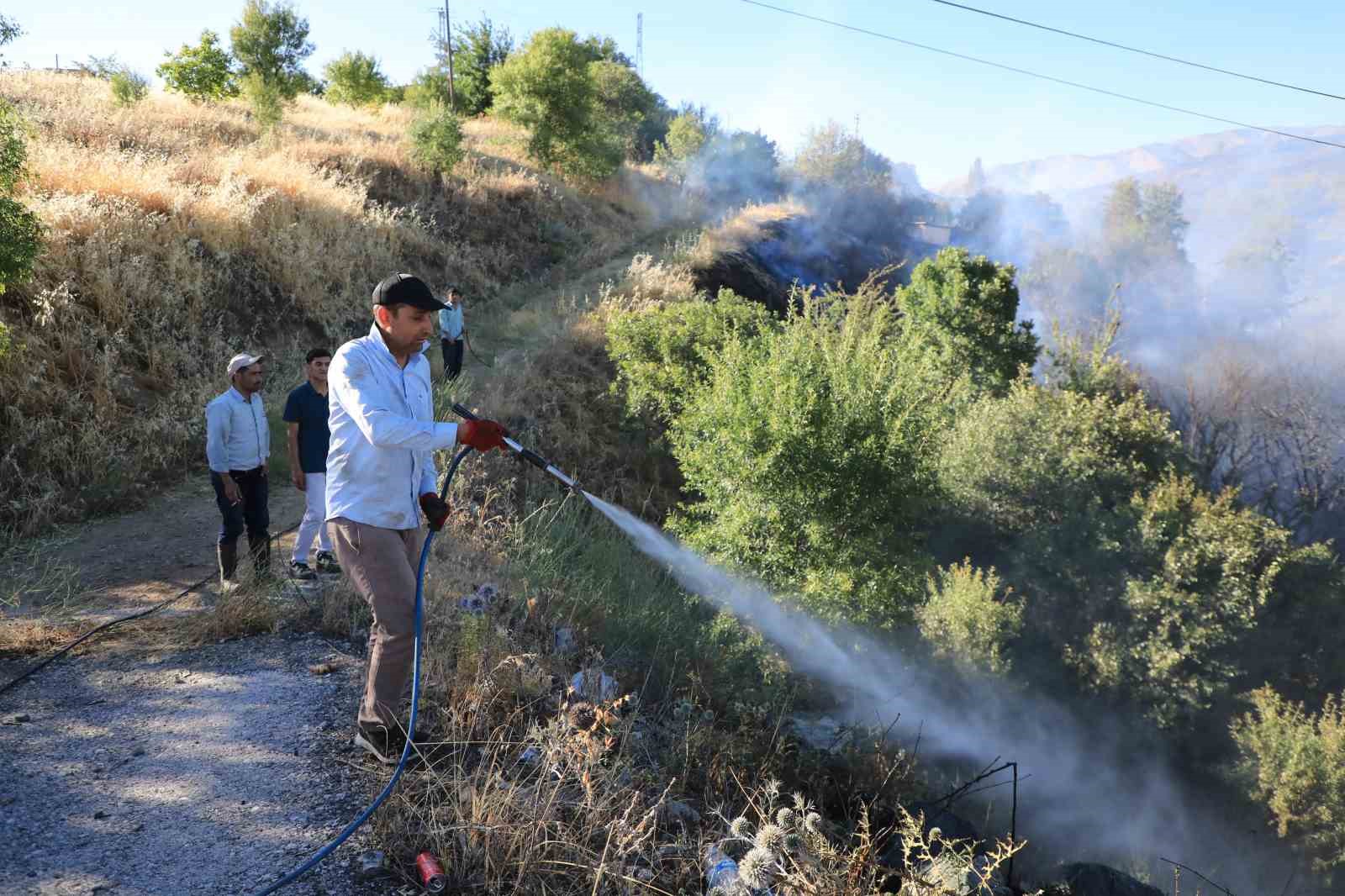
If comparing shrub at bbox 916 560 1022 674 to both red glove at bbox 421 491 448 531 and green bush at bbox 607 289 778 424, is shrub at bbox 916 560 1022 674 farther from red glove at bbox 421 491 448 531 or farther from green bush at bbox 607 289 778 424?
red glove at bbox 421 491 448 531

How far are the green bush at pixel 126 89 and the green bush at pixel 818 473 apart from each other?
1613 cm

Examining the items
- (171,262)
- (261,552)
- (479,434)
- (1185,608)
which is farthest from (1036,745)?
(171,262)

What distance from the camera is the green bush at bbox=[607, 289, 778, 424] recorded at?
601 inches

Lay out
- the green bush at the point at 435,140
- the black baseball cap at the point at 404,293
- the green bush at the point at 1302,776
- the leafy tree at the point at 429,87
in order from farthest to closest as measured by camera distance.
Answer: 1. the leafy tree at the point at 429,87
2. the green bush at the point at 435,140
3. the green bush at the point at 1302,776
4. the black baseball cap at the point at 404,293

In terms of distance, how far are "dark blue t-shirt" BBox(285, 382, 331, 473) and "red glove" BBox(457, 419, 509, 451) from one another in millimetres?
3275

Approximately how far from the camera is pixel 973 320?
24.9 m

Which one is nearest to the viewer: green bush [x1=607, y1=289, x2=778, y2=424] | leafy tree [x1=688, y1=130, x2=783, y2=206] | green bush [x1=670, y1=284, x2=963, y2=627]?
green bush [x1=670, y1=284, x2=963, y2=627]

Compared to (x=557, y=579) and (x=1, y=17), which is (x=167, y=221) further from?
(x=557, y=579)

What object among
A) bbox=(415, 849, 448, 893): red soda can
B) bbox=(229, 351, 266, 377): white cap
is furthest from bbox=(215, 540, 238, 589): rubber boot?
bbox=(415, 849, 448, 893): red soda can

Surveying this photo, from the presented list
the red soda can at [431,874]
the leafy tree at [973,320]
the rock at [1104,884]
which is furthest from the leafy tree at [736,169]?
the red soda can at [431,874]

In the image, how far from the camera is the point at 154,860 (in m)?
2.91

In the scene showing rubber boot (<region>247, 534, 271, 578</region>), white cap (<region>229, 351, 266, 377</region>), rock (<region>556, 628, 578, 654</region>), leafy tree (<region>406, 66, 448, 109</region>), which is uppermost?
leafy tree (<region>406, 66, 448, 109</region>)

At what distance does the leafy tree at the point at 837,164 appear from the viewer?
60062 mm

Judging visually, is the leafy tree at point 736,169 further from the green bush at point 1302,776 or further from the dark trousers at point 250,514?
the dark trousers at point 250,514
